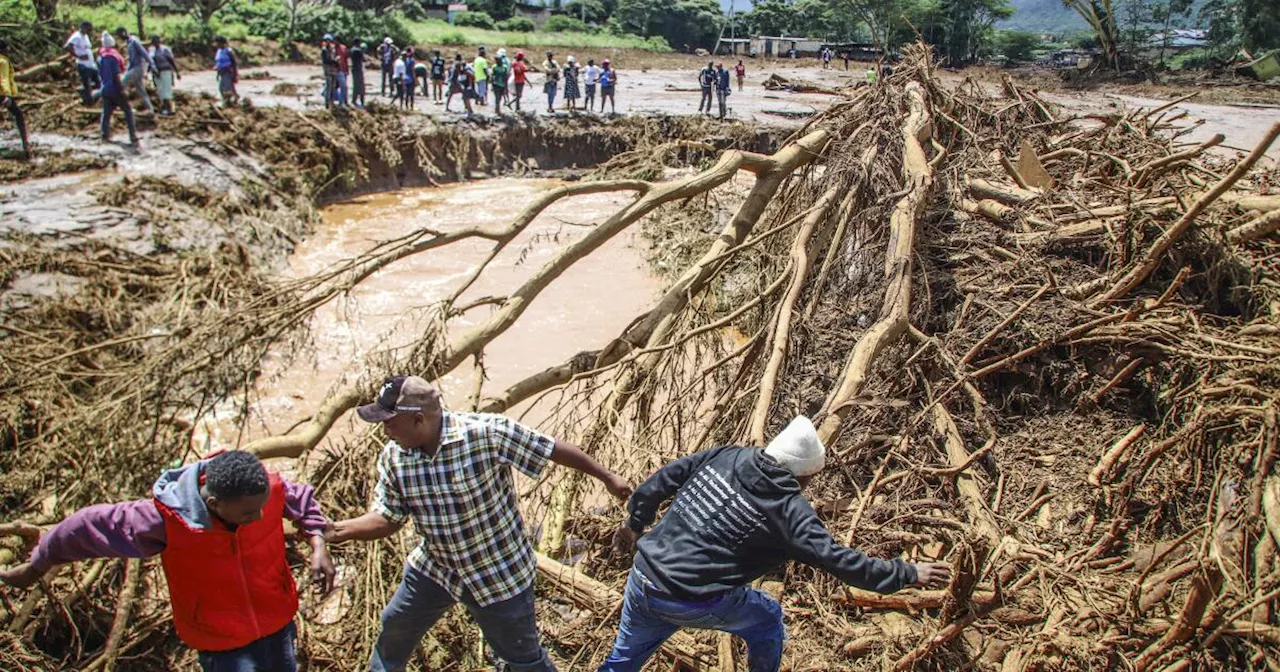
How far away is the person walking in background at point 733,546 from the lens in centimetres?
249

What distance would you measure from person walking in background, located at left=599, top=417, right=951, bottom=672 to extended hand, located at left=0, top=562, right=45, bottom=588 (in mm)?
1808

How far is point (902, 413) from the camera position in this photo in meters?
4.44

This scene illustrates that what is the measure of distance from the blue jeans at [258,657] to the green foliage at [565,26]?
43230 millimetres

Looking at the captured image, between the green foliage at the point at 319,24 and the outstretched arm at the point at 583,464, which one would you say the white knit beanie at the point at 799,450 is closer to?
the outstretched arm at the point at 583,464

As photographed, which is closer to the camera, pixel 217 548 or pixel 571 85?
pixel 217 548

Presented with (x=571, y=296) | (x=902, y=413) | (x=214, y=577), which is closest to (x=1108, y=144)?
(x=902, y=413)

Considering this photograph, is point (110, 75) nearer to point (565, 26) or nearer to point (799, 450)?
point (799, 450)

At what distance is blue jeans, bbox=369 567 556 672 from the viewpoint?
2.87 metres

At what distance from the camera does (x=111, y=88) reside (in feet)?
34.4

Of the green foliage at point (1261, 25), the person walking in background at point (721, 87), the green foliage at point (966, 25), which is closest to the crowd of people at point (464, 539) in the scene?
the person walking in background at point (721, 87)

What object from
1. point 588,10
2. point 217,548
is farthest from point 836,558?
point 588,10

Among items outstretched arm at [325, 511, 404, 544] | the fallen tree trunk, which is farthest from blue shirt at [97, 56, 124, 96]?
outstretched arm at [325, 511, 404, 544]

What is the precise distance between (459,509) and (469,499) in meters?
0.05

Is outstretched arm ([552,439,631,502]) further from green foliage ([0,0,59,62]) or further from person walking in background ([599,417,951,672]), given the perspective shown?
green foliage ([0,0,59,62])
